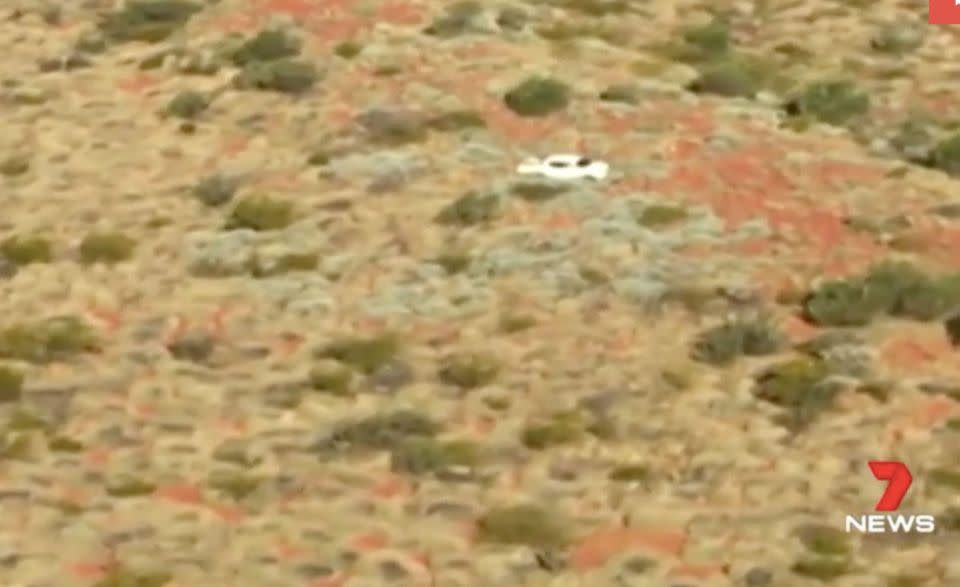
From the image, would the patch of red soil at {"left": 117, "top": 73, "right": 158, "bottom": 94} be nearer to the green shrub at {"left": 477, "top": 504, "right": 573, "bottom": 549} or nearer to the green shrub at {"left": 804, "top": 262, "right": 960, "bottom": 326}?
the green shrub at {"left": 804, "top": 262, "right": 960, "bottom": 326}

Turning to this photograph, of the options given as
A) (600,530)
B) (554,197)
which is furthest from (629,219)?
(600,530)

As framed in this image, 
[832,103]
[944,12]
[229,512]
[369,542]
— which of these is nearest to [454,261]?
[229,512]

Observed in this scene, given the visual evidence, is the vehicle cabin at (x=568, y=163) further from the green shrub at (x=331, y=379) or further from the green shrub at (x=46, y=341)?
the green shrub at (x=46, y=341)

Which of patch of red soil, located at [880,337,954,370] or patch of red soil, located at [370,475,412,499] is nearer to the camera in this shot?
patch of red soil, located at [370,475,412,499]

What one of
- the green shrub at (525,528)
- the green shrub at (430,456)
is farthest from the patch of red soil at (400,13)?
the green shrub at (525,528)

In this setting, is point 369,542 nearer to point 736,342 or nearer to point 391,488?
point 391,488

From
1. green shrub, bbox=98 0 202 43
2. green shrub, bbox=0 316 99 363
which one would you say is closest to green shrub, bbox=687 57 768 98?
green shrub, bbox=98 0 202 43
